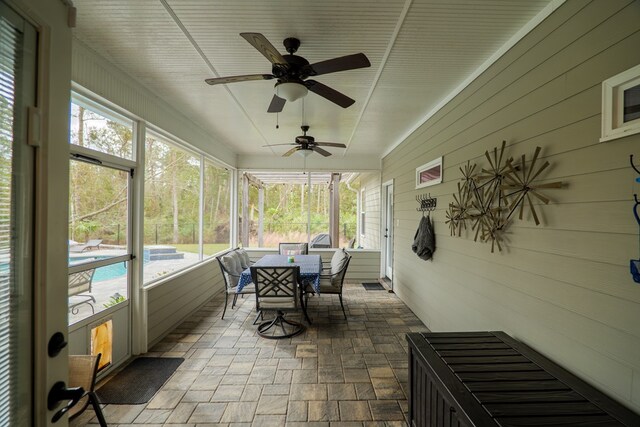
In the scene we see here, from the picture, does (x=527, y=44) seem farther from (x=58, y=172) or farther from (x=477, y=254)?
(x=58, y=172)

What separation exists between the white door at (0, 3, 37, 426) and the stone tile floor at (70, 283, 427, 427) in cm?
158

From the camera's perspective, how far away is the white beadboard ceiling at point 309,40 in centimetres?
179

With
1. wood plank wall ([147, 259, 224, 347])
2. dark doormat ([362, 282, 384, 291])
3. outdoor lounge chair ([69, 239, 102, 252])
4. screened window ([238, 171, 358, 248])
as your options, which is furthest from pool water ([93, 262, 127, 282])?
dark doormat ([362, 282, 384, 291])

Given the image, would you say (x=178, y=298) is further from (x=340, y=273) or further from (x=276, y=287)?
(x=340, y=273)

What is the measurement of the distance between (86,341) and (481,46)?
3.97m

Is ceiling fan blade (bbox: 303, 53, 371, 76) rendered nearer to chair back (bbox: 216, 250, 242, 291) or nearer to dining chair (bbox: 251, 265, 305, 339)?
dining chair (bbox: 251, 265, 305, 339)

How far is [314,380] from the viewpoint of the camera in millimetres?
2457

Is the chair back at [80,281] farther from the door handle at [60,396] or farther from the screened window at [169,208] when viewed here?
the door handle at [60,396]

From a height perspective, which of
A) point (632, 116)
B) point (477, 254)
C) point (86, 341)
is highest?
point (632, 116)

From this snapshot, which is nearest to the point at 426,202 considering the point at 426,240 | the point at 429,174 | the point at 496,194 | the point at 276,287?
the point at 429,174

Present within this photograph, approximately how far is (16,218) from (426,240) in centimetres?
340

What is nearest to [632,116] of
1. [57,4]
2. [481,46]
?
Answer: [481,46]

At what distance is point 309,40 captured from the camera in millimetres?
2119

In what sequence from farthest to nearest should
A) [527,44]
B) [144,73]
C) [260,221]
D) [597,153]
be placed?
[260,221]
[144,73]
[527,44]
[597,153]
